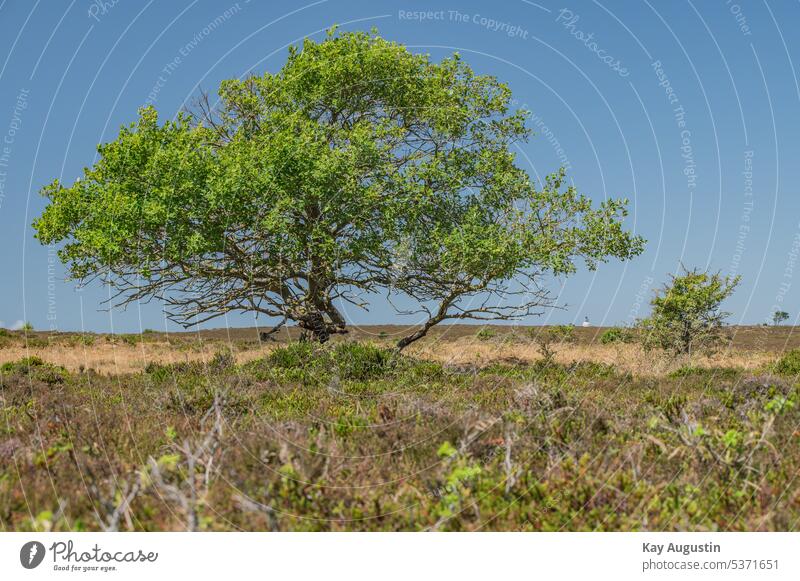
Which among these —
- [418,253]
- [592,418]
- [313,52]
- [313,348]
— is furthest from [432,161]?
[592,418]

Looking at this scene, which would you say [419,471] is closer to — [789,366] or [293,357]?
[293,357]

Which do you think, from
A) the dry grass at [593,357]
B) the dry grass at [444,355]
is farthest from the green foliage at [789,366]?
the dry grass at [593,357]

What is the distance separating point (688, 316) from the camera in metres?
32.7

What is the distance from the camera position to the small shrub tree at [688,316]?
32.3m

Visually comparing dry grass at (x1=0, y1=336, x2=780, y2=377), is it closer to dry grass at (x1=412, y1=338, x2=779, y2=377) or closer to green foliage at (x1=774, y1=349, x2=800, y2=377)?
dry grass at (x1=412, y1=338, x2=779, y2=377)

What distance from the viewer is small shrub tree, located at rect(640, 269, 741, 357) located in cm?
3231
